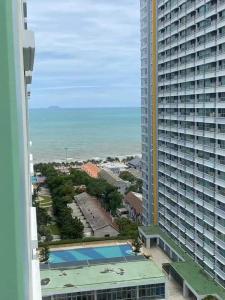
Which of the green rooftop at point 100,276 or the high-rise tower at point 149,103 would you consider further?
the high-rise tower at point 149,103

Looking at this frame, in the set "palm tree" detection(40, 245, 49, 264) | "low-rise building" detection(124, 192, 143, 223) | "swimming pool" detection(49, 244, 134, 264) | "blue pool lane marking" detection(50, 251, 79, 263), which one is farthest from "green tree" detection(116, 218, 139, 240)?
"palm tree" detection(40, 245, 49, 264)

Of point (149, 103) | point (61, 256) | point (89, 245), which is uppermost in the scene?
point (149, 103)

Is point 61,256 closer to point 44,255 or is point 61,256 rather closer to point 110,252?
point 44,255

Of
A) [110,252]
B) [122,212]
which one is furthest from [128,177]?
[110,252]

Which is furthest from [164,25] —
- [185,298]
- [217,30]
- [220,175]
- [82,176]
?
[82,176]

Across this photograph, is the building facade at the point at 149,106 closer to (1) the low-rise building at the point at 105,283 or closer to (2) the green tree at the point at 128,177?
(1) the low-rise building at the point at 105,283

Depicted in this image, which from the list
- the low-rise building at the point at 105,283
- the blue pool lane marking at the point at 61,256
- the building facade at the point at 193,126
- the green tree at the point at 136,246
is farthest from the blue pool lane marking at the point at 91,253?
the building facade at the point at 193,126

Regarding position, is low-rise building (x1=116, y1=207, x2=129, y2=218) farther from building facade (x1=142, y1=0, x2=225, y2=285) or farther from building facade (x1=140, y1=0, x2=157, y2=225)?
building facade (x1=142, y1=0, x2=225, y2=285)
